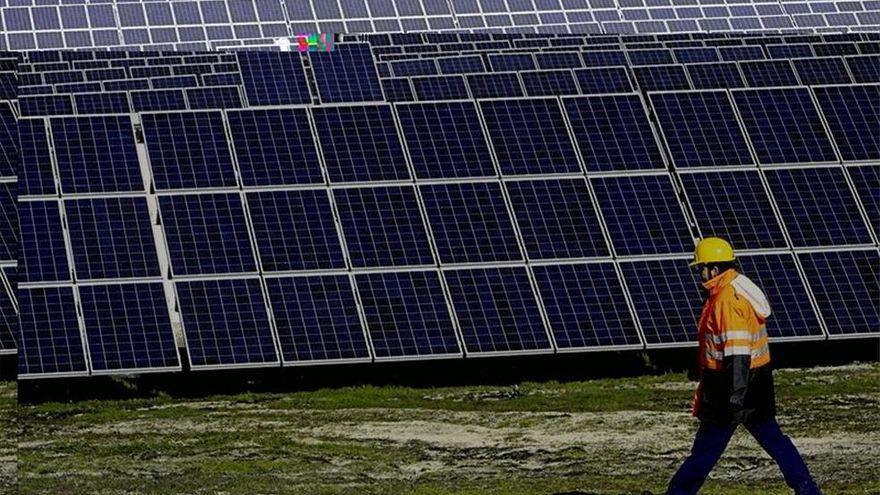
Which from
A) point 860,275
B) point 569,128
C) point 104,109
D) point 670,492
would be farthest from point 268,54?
point 670,492

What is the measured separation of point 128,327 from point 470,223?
182 inches

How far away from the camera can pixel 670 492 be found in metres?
15.7

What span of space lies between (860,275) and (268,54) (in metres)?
9.47

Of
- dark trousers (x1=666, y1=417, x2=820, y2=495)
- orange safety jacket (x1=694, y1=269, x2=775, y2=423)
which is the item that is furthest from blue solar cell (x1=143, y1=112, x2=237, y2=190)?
dark trousers (x1=666, y1=417, x2=820, y2=495)

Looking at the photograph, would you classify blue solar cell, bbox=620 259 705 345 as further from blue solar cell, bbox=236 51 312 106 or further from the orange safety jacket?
the orange safety jacket

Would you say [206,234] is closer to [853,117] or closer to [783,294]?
[783,294]

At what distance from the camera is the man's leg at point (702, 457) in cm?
1551

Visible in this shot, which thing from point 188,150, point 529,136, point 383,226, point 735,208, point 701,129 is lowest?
point 735,208

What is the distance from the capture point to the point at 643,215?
77.3 ft

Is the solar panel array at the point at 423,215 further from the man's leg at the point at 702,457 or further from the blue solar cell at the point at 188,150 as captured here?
the man's leg at the point at 702,457

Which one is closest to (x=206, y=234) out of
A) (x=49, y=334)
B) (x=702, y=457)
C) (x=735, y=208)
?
(x=49, y=334)

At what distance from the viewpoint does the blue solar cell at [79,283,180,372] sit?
821 inches

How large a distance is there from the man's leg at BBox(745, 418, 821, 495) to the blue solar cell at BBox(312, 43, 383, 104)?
37.1ft

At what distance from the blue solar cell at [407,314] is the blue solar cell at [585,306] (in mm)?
1325
